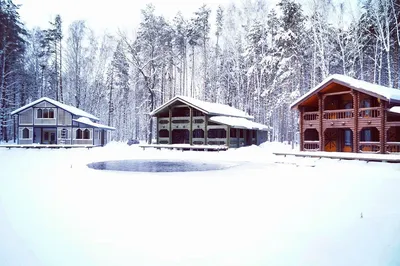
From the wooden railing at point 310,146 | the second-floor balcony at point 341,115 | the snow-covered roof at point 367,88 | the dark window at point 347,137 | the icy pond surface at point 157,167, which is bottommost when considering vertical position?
the icy pond surface at point 157,167

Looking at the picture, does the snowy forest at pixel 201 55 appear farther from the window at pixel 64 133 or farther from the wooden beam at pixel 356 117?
the wooden beam at pixel 356 117

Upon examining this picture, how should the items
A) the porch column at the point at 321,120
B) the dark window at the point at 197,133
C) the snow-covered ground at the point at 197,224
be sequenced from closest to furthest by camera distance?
the snow-covered ground at the point at 197,224 < the porch column at the point at 321,120 < the dark window at the point at 197,133

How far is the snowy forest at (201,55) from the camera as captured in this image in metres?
35.0

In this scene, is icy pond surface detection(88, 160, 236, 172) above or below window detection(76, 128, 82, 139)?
below

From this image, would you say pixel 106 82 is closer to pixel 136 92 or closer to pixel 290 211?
pixel 136 92

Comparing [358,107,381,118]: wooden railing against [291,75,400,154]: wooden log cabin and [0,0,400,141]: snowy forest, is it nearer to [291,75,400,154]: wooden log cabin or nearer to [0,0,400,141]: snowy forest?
[291,75,400,154]: wooden log cabin

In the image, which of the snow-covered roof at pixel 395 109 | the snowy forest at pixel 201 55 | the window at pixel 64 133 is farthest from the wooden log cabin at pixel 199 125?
the snow-covered roof at pixel 395 109

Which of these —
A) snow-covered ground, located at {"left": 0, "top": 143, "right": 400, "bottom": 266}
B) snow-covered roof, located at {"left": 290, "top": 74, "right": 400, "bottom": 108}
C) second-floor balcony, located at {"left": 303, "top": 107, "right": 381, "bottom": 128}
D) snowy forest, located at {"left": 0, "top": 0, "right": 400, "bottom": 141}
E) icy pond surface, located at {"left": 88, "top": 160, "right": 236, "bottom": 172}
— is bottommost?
snow-covered ground, located at {"left": 0, "top": 143, "right": 400, "bottom": 266}

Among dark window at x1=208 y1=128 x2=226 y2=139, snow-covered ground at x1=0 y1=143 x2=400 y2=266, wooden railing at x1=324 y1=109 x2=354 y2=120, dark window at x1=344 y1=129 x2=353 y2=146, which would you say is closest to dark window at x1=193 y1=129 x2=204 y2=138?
dark window at x1=208 y1=128 x2=226 y2=139

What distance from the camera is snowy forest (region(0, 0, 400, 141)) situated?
115ft

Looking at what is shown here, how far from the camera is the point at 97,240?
4.88 meters

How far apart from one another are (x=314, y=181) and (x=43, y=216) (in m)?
9.37

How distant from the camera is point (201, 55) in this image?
46781 mm

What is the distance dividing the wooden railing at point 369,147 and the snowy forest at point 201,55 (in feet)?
37.8
